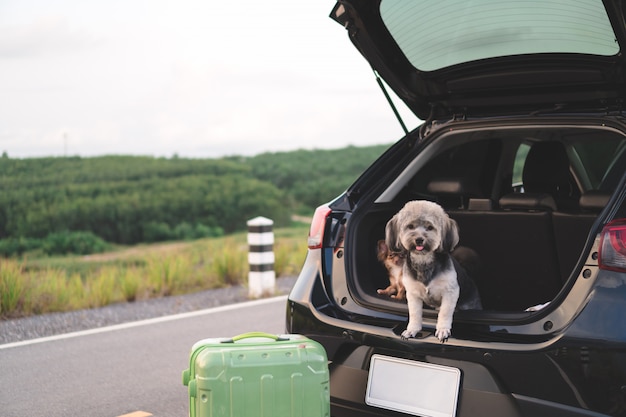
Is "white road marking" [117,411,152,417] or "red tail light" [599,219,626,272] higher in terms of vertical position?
"red tail light" [599,219,626,272]

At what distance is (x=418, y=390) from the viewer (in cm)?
352

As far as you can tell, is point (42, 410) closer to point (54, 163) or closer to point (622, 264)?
point (622, 264)

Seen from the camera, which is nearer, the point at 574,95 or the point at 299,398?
the point at 299,398

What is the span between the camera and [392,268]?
4.43 m

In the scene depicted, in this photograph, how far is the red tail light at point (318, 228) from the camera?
429 cm

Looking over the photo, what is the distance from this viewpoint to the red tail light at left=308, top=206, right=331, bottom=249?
14.1 ft

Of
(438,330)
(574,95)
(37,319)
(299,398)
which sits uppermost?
(574,95)

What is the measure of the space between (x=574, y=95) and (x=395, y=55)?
1010 millimetres

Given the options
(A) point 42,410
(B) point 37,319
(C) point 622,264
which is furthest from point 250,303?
(C) point 622,264

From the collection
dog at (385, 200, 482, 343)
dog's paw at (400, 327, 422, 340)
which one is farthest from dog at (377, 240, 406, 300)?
dog's paw at (400, 327, 422, 340)

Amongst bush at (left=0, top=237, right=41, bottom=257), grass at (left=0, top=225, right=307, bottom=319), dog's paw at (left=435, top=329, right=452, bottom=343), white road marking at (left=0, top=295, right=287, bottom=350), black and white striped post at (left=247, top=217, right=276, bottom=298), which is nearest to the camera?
dog's paw at (left=435, top=329, right=452, bottom=343)

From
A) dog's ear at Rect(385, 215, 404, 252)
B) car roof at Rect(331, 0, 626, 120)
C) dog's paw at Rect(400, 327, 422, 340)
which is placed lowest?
dog's paw at Rect(400, 327, 422, 340)

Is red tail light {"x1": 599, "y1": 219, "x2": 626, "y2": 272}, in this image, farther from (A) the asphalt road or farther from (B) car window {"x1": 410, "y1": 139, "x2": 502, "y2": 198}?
(A) the asphalt road

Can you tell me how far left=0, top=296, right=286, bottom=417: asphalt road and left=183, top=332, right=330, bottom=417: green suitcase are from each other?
1852 mm
